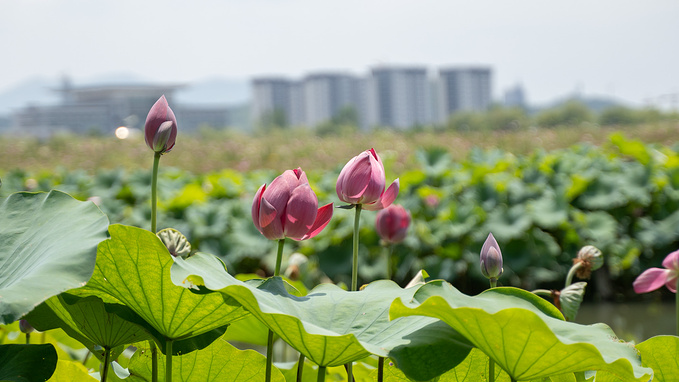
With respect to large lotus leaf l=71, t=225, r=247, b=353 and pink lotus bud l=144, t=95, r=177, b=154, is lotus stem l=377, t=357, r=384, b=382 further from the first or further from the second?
pink lotus bud l=144, t=95, r=177, b=154

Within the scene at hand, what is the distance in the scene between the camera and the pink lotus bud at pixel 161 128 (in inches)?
28.2

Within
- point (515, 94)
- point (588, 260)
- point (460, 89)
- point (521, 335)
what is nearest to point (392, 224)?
point (588, 260)

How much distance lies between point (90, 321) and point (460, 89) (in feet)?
232

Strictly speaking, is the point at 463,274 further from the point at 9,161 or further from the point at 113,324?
the point at 9,161

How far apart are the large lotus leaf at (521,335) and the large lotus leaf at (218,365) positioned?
212 mm

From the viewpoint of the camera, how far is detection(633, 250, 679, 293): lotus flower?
86 cm

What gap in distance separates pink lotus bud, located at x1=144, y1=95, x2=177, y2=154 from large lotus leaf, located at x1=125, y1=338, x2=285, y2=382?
218 millimetres

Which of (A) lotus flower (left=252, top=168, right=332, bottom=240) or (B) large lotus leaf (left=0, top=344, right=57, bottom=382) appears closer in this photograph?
(B) large lotus leaf (left=0, top=344, right=57, bottom=382)

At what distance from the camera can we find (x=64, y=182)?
256 inches

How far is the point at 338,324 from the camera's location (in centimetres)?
58

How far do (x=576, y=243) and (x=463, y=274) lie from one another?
2.81 feet

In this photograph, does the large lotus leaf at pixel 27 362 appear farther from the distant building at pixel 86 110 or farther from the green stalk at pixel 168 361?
the distant building at pixel 86 110

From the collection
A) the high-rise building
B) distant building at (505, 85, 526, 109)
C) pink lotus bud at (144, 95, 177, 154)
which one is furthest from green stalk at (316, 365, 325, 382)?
distant building at (505, 85, 526, 109)

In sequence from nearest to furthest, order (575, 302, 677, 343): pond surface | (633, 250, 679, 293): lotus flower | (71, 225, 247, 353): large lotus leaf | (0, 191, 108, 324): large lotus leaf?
1. (0, 191, 108, 324): large lotus leaf
2. (71, 225, 247, 353): large lotus leaf
3. (633, 250, 679, 293): lotus flower
4. (575, 302, 677, 343): pond surface
